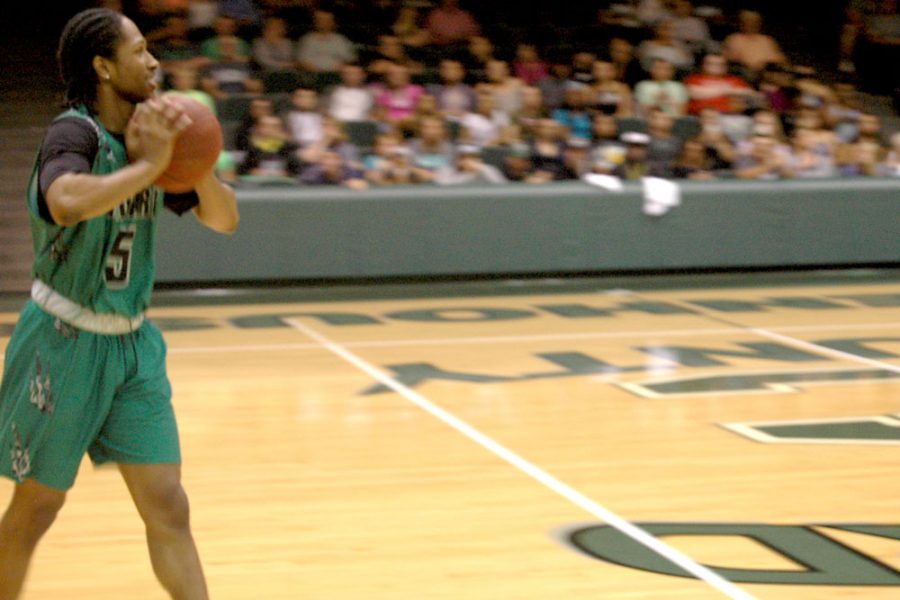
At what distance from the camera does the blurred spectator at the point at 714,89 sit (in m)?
14.6

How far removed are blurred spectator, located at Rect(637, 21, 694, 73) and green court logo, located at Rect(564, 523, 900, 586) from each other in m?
10.2

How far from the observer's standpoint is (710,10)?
17156 mm

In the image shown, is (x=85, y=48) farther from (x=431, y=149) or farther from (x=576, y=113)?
(x=576, y=113)

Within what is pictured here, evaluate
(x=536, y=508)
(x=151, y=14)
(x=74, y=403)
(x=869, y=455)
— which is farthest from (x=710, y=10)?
(x=74, y=403)

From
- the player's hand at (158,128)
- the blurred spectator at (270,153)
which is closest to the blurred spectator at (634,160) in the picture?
the blurred spectator at (270,153)

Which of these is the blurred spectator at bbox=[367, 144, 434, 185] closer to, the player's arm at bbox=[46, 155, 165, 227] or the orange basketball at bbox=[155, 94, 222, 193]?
the orange basketball at bbox=[155, 94, 222, 193]

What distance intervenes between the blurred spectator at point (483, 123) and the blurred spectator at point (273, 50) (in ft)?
5.81

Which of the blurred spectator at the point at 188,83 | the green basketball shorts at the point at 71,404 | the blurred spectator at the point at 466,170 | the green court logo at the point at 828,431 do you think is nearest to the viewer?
the green basketball shorts at the point at 71,404

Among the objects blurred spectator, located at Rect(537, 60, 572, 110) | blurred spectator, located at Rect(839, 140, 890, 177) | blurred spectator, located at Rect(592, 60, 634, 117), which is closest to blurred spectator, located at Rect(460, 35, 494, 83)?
blurred spectator, located at Rect(537, 60, 572, 110)

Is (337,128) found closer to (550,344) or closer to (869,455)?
(550,344)

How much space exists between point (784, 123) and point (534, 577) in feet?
36.3

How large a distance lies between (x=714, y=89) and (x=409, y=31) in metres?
3.09

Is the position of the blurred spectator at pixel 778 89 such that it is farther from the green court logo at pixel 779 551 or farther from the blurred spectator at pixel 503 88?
the green court logo at pixel 779 551

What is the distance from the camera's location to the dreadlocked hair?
3324mm
